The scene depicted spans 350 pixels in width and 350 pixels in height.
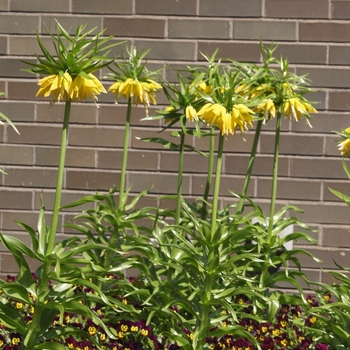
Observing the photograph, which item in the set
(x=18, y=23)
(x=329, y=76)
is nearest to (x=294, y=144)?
(x=329, y=76)

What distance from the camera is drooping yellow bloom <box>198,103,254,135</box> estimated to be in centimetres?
273

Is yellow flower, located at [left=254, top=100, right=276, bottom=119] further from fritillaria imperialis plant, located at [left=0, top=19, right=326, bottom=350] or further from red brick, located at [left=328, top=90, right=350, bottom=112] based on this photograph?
red brick, located at [left=328, top=90, right=350, bottom=112]

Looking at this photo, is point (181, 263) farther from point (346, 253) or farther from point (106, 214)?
point (346, 253)

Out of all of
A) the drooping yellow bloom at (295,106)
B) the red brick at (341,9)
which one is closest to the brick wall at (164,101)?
the red brick at (341,9)

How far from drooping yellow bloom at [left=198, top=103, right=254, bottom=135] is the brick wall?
1.28 m

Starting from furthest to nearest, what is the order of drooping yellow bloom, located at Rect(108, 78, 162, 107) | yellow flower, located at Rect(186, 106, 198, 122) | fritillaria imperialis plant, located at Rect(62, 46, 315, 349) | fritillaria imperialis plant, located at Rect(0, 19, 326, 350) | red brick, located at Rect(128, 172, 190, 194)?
red brick, located at Rect(128, 172, 190, 194) < drooping yellow bloom, located at Rect(108, 78, 162, 107) < yellow flower, located at Rect(186, 106, 198, 122) < fritillaria imperialis plant, located at Rect(62, 46, 315, 349) < fritillaria imperialis plant, located at Rect(0, 19, 326, 350)

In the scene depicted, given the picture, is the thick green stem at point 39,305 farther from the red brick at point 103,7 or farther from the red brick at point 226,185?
the red brick at point 103,7

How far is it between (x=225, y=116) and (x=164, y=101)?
1.40 m

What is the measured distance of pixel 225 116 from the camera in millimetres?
2730

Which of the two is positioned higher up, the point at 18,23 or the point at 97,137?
the point at 18,23

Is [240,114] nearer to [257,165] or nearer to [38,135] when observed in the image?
[257,165]

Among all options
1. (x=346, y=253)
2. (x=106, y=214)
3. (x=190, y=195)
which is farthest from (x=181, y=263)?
(x=346, y=253)

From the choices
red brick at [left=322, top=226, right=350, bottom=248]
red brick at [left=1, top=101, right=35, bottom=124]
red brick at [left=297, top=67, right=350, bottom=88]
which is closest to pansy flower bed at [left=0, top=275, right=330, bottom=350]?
red brick at [left=322, top=226, right=350, bottom=248]

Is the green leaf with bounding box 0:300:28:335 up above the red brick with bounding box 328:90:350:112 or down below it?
below
